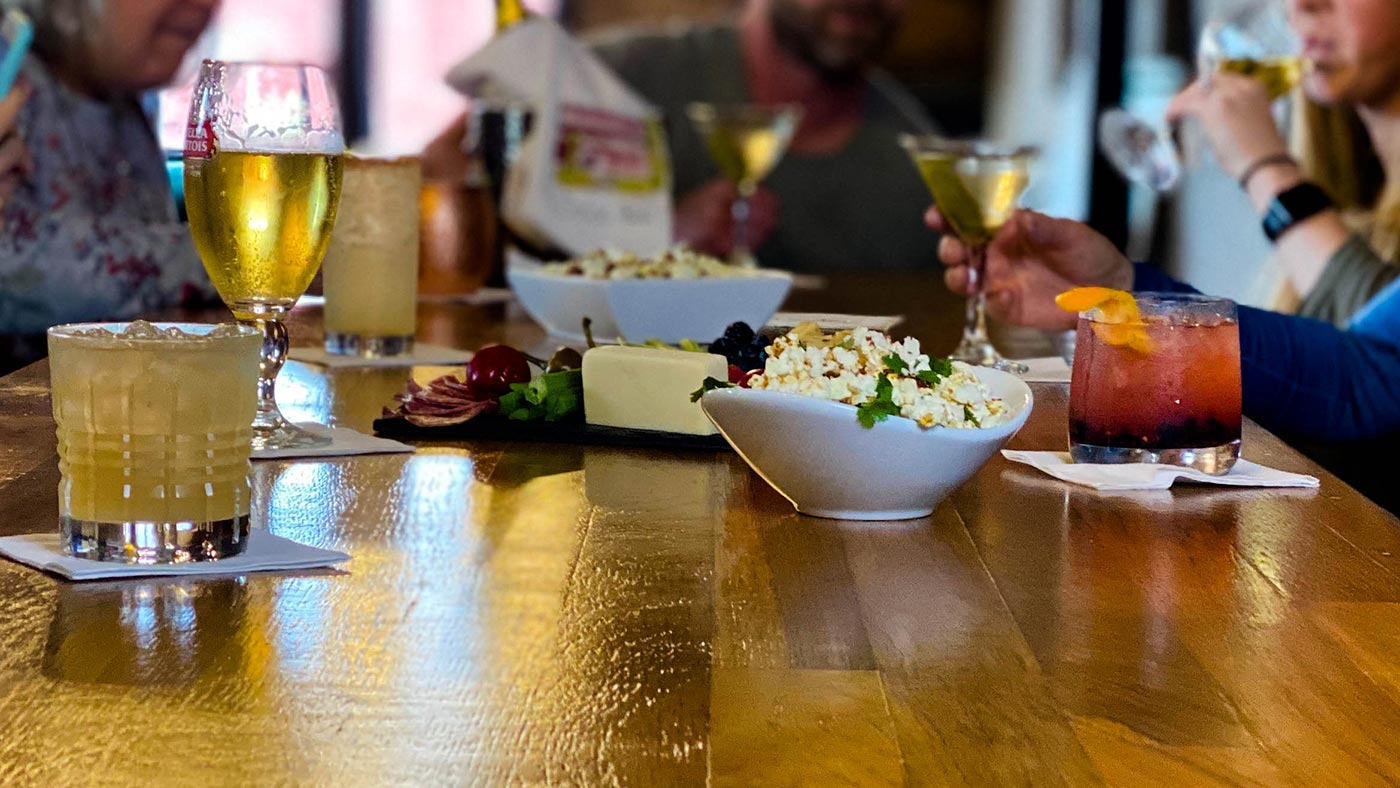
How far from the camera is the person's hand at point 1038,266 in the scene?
1.69 meters

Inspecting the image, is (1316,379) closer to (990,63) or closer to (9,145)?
(9,145)

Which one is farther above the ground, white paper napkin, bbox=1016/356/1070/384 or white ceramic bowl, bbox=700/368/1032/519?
white ceramic bowl, bbox=700/368/1032/519

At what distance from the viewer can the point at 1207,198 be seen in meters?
4.64

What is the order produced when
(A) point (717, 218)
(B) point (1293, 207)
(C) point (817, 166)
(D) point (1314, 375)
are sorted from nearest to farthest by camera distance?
(D) point (1314, 375) → (B) point (1293, 207) → (A) point (717, 218) → (C) point (817, 166)

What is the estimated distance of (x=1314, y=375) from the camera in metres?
1.71

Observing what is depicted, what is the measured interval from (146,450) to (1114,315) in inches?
23.6

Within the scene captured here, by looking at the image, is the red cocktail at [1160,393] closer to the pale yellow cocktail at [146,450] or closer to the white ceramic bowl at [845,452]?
→ the white ceramic bowl at [845,452]

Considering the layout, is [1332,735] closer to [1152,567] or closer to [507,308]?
[1152,567]

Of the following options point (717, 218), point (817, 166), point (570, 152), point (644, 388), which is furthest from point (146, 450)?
point (817, 166)

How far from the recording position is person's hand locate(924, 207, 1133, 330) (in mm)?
1687

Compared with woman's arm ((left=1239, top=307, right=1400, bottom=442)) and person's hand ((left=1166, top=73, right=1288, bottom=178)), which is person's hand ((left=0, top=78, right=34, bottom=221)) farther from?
person's hand ((left=1166, top=73, right=1288, bottom=178))

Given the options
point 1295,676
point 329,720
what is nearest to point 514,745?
point 329,720

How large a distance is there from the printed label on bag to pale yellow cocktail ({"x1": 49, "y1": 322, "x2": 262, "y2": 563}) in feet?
5.75

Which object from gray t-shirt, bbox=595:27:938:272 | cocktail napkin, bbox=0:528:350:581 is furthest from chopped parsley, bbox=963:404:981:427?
gray t-shirt, bbox=595:27:938:272
